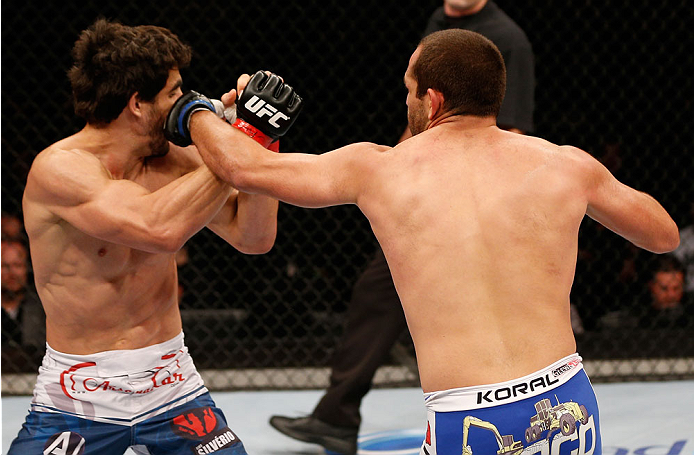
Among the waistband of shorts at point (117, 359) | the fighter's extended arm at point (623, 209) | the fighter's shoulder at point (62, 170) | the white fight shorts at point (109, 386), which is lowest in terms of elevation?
the white fight shorts at point (109, 386)

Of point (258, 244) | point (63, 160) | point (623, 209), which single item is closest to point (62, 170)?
point (63, 160)

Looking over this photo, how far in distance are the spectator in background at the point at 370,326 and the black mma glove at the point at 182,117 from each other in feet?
3.20

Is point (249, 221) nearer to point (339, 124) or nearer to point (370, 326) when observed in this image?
point (370, 326)

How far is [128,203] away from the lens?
1.44m

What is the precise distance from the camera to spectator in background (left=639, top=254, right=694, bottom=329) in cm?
371

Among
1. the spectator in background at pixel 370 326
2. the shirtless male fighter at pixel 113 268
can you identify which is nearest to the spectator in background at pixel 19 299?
the spectator in background at pixel 370 326

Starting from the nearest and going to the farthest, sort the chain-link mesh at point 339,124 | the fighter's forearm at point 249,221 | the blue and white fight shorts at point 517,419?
the blue and white fight shorts at point 517,419, the fighter's forearm at point 249,221, the chain-link mesh at point 339,124

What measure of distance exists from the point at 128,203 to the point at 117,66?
0.87ft

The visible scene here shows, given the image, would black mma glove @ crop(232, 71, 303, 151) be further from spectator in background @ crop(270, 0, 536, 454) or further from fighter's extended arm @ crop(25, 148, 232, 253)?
spectator in background @ crop(270, 0, 536, 454)

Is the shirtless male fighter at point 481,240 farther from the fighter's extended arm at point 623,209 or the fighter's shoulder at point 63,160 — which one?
the fighter's shoulder at point 63,160

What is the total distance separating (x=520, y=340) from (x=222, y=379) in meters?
2.18

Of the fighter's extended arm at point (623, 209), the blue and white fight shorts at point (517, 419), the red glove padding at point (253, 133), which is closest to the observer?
the blue and white fight shorts at point (517, 419)

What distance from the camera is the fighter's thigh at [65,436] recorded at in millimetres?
1472

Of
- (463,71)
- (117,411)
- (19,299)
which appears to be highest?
(463,71)
